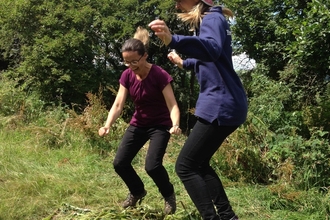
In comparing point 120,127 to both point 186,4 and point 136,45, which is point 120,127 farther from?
point 186,4

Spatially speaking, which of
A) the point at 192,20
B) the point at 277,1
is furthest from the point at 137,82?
the point at 277,1

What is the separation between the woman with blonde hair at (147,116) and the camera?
11.1 feet

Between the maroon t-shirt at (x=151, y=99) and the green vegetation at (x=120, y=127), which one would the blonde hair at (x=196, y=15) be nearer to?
the maroon t-shirt at (x=151, y=99)

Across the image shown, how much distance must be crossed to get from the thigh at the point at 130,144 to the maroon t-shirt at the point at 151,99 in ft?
0.23

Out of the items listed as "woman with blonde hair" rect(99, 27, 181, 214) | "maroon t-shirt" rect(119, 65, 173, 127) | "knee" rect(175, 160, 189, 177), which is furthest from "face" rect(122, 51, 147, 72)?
"knee" rect(175, 160, 189, 177)

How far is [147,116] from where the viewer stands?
11.5ft

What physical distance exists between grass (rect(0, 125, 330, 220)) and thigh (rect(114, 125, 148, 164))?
17.5 inches

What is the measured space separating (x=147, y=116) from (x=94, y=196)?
3.66ft

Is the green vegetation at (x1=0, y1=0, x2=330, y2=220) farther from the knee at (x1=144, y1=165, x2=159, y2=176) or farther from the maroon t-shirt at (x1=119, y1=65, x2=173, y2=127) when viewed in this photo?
the maroon t-shirt at (x1=119, y1=65, x2=173, y2=127)

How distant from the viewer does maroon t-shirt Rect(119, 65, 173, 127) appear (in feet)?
11.4

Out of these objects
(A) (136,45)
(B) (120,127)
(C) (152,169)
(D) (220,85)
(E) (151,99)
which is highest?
(A) (136,45)

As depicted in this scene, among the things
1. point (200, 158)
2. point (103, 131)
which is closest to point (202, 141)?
point (200, 158)

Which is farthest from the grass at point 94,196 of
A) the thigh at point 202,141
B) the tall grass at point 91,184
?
the thigh at point 202,141

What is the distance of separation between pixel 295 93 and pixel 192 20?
5292mm
